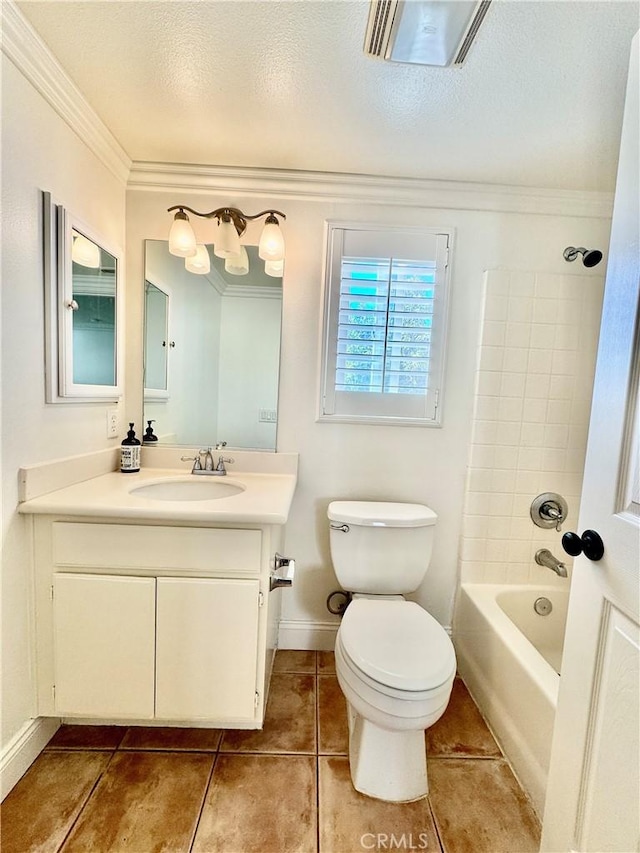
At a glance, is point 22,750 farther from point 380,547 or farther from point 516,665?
point 516,665

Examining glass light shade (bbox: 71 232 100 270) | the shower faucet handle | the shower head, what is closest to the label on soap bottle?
glass light shade (bbox: 71 232 100 270)

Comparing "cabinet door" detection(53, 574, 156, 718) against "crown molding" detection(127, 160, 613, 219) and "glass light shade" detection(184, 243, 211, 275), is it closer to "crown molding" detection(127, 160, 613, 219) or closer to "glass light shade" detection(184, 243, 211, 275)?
"glass light shade" detection(184, 243, 211, 275)

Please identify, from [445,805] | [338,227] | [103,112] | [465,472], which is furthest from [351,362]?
[445,805]

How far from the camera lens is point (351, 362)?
1.68 metres

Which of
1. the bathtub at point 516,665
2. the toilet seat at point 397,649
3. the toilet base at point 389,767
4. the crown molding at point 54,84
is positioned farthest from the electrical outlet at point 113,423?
the bathtub at point 516,665

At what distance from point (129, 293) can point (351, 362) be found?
3.29 feet

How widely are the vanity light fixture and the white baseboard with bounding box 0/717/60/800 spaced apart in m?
1.71

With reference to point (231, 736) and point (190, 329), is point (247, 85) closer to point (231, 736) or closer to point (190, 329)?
point (190, 329)

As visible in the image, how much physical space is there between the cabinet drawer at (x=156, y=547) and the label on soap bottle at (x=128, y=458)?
1.48 ft

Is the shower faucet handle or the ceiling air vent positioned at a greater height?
the ceiling air vent

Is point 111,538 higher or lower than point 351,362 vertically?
lower

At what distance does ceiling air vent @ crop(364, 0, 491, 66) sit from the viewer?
0.84m

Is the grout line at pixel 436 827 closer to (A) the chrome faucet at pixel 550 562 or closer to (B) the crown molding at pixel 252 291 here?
(A) the chrome faucet at pixel 550 562

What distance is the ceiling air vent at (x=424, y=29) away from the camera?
2.74 feet
